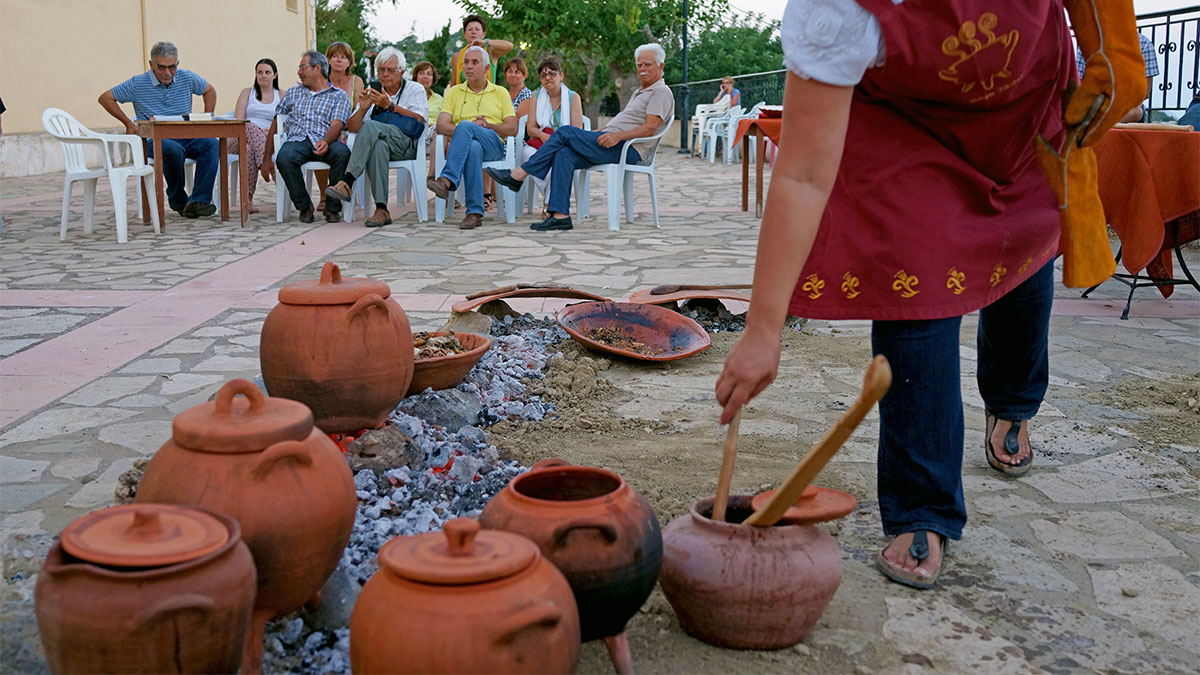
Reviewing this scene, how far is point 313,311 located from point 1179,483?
2433 mm

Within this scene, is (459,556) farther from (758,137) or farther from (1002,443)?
(758,137)

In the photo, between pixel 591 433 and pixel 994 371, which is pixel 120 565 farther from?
pixel 994 371

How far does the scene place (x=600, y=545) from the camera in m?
1.75

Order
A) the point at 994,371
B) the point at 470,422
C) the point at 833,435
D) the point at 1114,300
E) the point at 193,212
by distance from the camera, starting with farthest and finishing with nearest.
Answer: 1. the point at 193,212
2. the point at 1114,300
3. the point at 470,422
4. the point at 994,371
5. the point at 833,435

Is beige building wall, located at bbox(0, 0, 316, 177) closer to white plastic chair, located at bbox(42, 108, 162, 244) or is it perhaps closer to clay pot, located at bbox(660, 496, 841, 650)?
white plastic chair, located at bbox(42, 108, 162, 244)

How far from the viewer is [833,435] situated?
156 cm

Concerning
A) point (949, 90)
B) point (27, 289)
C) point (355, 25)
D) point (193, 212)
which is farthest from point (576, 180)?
point (355, 25)

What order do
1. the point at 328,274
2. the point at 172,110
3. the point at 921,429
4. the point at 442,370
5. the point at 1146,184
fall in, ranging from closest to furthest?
the point at 921,429 → the point at 328,274 → the point at 442,370 → the point at 1146,184 → the point at 172,110

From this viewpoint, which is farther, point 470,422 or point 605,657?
point 470,422

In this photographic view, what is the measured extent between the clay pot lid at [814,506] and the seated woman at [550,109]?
761 cm

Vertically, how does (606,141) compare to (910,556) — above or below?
above

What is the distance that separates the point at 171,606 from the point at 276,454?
13.5 inches

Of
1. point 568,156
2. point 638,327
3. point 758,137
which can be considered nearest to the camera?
point 638,327

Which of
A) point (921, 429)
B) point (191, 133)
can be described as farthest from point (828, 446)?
point (191, 133)
